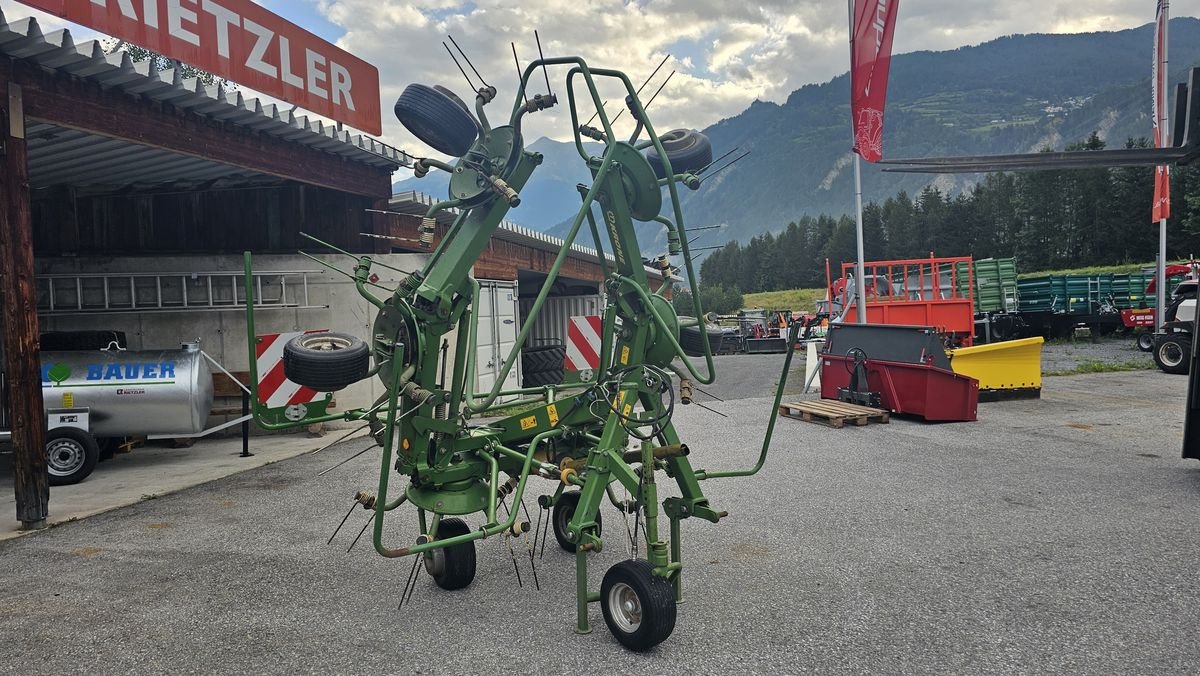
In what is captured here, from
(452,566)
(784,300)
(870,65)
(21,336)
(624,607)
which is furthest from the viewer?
(784,300)

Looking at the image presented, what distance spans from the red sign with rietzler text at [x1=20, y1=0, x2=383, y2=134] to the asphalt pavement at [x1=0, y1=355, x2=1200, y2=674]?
16.2ft

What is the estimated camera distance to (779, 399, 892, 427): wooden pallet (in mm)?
10484

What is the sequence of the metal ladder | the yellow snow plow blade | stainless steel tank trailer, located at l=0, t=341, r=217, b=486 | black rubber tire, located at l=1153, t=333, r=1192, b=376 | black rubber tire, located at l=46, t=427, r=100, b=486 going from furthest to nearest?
black rubber tire, located at l=1153, t=333, r=1192, b=376 < the yellow snow plow blade < the metal ladder < stainless steel tank trailer, located at l=0, t=341, r=217, b=486 < black rubber tire, located at l=46, t=427, r=100, b=486

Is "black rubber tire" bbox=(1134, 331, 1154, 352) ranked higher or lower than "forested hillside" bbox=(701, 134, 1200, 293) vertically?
lower

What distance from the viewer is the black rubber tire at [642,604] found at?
Result: 3586 mm

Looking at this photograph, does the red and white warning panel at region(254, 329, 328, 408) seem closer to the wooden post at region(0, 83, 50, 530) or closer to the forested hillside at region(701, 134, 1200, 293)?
the wooden post at region(0, 83, 50, 530)

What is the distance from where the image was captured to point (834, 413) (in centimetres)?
1059

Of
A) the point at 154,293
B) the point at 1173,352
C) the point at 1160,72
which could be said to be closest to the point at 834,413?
the point at 1173,352

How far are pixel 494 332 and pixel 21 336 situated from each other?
8.67m

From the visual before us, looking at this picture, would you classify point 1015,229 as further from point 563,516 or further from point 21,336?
point 21,336

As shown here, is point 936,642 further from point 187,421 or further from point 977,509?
point 187,421

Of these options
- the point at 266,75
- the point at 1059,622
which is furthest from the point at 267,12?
the point at 1059,622

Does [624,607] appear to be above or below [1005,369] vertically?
below

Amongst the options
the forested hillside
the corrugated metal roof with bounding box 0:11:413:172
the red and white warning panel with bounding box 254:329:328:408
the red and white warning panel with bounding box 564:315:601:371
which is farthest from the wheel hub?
the forested hillside
